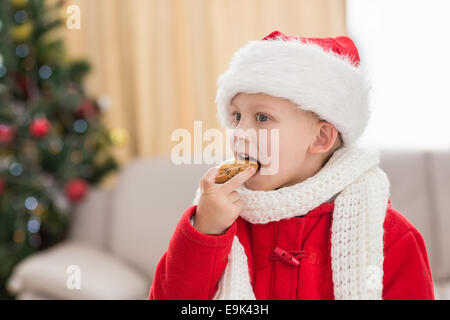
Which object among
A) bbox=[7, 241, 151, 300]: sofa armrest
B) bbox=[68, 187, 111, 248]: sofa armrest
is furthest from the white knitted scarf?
bbox=[68, 187, 111, 248]: sofa armrest

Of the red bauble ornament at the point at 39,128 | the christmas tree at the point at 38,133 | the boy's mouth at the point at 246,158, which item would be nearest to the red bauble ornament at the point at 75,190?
the christmas tree at the point at 38,133

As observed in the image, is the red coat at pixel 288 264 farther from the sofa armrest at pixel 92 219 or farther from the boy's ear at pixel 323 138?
the sofa armrest at pixel 92 219

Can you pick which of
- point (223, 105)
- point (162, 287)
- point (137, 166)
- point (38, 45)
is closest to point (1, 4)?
Answer: point (38, 45)

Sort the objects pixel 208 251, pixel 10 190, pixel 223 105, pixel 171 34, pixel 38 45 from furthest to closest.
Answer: pixel 171 34
pixel 38 45
pixel 10 190
pixel 223 105
pixel 208 251

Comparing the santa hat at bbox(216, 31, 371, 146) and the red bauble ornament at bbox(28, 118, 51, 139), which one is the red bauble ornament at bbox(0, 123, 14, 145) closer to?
the red bauble ornament at bbox(28, 118, 51, 139)

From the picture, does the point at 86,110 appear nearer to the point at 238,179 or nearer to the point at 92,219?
the point at 92,219

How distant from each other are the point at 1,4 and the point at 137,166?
0.90 meters

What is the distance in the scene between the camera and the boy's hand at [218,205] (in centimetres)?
75

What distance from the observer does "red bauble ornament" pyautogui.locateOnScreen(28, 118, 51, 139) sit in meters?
1.76

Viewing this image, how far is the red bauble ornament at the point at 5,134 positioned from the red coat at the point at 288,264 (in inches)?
47.5

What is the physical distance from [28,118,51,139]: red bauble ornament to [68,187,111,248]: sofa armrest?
369mm

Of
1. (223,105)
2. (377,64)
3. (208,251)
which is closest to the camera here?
(208,251)

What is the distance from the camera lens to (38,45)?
189 cm
